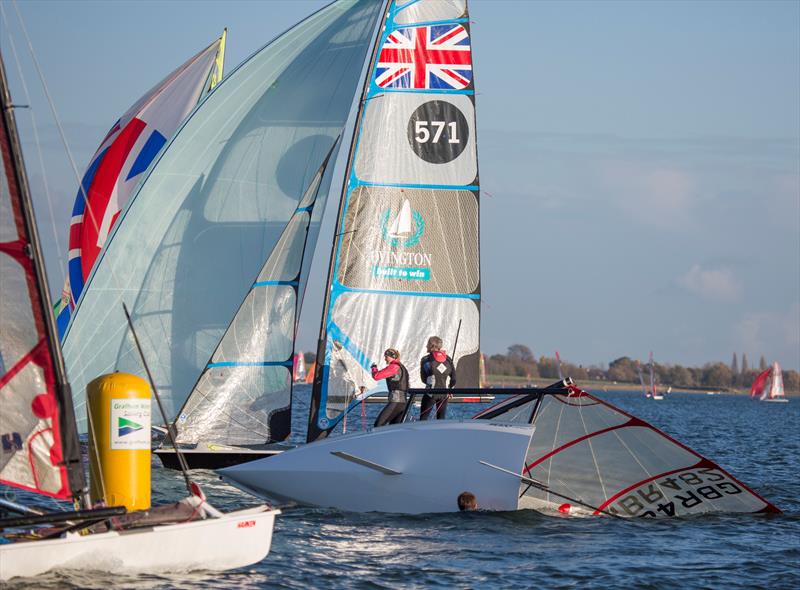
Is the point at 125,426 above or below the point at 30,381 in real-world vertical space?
below

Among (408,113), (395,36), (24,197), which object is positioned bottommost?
(24,197)

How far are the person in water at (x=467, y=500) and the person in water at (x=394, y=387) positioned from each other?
1.80 meters

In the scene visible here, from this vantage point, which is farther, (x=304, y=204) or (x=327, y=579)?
(x=304, y=204)

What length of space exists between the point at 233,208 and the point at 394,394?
4693 mm

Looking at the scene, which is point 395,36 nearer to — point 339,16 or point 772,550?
point 339,16

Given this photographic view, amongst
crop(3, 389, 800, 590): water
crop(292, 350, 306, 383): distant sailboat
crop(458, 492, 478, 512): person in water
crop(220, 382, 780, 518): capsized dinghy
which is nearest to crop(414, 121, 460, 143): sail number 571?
crop(220, 382, 780, 518): capsized dinghy

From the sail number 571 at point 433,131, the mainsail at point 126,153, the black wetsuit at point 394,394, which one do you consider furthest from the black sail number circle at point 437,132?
the mainsail at point 126,153

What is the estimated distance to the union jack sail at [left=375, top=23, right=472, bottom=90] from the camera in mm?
18203

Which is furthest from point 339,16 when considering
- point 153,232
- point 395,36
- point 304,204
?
point 153,232

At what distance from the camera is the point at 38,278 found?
9992mm

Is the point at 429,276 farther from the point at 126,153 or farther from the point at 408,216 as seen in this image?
the point at 126,153

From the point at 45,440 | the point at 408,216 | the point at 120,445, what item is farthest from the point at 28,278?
the point at 408,216

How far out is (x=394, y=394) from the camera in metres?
15.9

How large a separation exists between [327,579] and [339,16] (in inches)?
409
